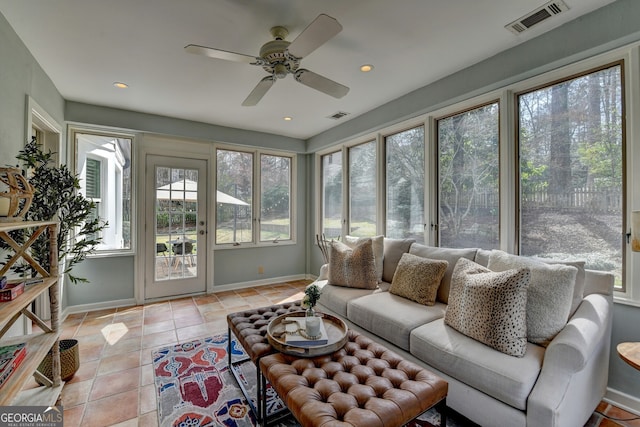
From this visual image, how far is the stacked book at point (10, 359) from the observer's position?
55.1 inches

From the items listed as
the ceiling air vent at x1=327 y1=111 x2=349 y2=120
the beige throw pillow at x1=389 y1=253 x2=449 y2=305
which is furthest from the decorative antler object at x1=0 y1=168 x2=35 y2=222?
the ceiling air vent at x1=327 y1=111 x2=349 y2=120

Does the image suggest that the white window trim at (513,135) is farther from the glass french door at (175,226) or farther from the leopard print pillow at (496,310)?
the glass french door at (175,226)

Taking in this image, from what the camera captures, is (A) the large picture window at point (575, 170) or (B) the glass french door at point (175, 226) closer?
(A) the large picture window at point (575, 170)

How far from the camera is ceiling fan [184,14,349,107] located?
1.67 meters

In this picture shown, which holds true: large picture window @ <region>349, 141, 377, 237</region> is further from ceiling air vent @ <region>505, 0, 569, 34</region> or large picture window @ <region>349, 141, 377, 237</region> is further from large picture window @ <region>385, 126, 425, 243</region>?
ceiling air vent @ <region>505, 0, 569, 34</region>

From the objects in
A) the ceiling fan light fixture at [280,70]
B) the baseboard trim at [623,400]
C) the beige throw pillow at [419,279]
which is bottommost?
the baseboard trim at [623,400]

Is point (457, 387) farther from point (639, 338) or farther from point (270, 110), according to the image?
point (270, 110)

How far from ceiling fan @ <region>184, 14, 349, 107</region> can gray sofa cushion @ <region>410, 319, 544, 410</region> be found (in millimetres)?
1990

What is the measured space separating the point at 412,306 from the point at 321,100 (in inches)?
100

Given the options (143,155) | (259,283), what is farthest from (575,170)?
(143,155)

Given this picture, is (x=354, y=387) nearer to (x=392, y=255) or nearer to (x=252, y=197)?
(x=392, y=255)

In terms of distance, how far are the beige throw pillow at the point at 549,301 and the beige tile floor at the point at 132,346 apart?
26.2 inches

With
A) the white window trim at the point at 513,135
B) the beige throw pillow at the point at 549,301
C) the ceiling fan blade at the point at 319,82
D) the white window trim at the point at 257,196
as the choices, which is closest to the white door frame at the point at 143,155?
the white window trim at the point at 257,196

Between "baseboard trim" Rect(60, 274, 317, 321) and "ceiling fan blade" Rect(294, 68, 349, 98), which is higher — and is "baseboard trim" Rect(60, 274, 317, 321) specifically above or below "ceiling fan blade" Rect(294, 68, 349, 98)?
below
